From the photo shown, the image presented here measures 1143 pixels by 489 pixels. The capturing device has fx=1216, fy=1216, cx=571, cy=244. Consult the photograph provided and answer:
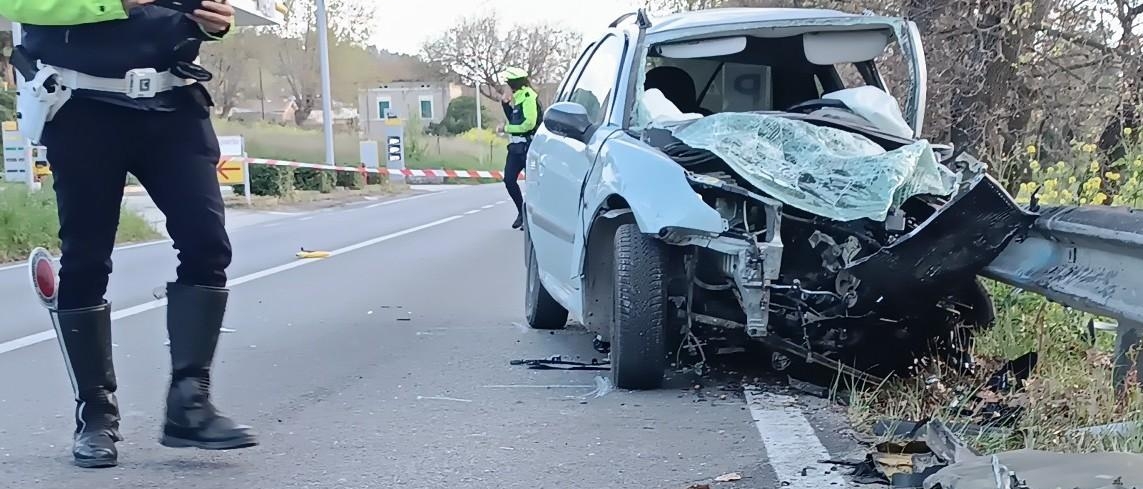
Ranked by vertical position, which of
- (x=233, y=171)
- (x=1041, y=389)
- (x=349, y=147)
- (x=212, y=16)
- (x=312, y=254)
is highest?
(x=212, y=16)

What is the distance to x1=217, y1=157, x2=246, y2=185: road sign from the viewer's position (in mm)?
23516

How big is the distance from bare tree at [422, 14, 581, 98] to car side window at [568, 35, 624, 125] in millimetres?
61340

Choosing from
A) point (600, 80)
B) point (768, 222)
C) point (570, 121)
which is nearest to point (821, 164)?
point (768, 222)

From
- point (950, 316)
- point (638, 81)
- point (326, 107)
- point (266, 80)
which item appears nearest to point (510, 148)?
point (638, 81)

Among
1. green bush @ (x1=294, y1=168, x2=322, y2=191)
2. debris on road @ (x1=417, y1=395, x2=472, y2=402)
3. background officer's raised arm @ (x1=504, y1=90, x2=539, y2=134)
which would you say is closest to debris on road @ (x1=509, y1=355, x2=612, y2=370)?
debris on road @ (x1=417, y1=395, x2=472, y2=402)

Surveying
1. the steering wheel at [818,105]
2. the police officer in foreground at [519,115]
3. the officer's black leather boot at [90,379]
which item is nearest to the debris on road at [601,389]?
the steering wheel at [818,105]

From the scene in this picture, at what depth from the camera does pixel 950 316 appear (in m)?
4.70

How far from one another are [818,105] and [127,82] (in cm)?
317

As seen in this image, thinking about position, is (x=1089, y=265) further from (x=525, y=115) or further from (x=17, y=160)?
(x=17, y=160)

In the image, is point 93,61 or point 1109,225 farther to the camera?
point 1109,225

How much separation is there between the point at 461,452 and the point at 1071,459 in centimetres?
184

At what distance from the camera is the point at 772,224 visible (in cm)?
429

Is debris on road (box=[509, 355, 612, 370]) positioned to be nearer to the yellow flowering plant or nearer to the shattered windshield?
the shattered windshield

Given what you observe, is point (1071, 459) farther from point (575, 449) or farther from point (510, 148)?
point (510, 148)
